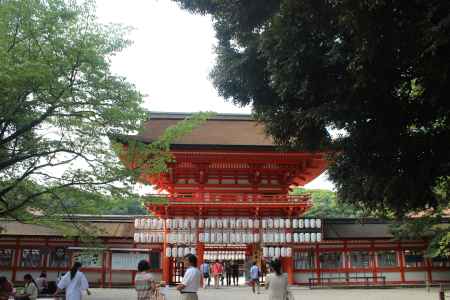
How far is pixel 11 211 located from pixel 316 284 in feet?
51.2

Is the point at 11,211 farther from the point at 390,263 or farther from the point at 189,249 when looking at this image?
the point at 390,263

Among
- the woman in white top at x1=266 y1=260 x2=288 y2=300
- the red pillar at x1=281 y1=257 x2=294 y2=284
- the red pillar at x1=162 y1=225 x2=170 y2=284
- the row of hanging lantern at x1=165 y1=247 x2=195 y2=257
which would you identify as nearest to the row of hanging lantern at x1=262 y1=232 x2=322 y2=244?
the red pillar at x1=281 y1=257 x2=294 y2=284

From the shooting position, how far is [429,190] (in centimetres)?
840

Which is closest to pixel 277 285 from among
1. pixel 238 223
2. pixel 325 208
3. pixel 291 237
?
pixel 238 223

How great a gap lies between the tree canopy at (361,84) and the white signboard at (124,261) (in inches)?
565

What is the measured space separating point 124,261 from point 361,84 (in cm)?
1780

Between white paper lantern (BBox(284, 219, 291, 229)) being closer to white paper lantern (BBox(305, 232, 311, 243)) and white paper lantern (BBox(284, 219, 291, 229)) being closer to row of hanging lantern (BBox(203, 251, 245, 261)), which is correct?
white paper lantern (BBox(305, 232, 311, 243))

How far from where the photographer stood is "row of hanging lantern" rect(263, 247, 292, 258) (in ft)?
68.8

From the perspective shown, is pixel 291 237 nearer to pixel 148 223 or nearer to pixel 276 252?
pixel 276 252

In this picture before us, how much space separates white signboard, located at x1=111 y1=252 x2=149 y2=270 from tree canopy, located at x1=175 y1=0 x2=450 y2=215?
14.4m

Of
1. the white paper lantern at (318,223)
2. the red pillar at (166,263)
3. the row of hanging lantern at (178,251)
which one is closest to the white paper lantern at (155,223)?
the red pillar at (166,263)

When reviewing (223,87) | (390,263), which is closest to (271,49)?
(223,87)

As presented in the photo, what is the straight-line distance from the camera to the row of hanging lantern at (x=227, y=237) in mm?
21047

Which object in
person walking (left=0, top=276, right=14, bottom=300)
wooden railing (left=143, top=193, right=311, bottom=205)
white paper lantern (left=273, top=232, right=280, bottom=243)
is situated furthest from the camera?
white paper lantern (left=273, top=232, right=280, bottom=243)
